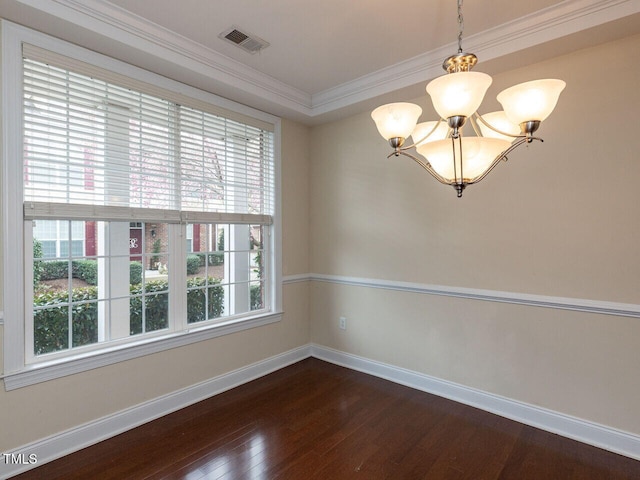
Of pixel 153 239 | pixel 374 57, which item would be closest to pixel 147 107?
pixel 153 239

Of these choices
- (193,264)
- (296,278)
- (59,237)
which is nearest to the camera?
(59,237)

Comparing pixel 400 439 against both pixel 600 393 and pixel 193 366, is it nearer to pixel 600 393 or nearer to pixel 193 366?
pixel 600 393

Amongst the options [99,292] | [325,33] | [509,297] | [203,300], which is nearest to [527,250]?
[509,297]

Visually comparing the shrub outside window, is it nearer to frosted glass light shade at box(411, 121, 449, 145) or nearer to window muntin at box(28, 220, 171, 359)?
window muntin at box(28, 220, 171, 359)

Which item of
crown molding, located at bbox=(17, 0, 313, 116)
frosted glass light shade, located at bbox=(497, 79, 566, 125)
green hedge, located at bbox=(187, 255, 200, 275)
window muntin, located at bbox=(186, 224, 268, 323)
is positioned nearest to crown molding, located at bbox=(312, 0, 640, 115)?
crown molding, located at bbox=(17, 0, 313, 116)

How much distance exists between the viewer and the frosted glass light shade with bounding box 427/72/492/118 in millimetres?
1289

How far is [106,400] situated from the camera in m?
2.28

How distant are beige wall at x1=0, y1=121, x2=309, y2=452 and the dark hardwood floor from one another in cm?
22

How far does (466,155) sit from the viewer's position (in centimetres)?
146

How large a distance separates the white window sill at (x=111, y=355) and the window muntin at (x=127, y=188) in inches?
3.6

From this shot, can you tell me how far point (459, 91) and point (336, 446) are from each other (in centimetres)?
216

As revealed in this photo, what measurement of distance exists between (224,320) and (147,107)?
1.86 metres

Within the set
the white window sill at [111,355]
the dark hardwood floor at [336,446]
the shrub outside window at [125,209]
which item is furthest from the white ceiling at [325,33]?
the dark hardwood floor at [336,446]

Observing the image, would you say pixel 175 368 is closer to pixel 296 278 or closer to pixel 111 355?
pixel 111 355
